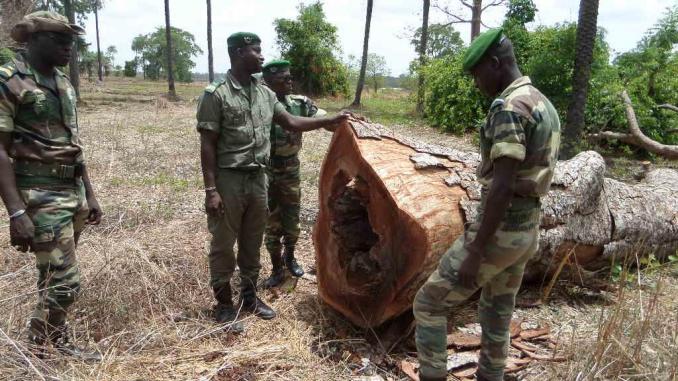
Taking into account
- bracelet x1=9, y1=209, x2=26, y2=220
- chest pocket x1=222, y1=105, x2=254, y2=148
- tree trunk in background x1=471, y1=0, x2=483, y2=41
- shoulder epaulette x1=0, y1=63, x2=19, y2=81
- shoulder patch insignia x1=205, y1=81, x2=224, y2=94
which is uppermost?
tree trunk in background x1=471, y1=0, x2=483, y2=41

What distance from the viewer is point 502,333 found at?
2385 mm

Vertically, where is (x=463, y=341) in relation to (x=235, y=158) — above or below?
below

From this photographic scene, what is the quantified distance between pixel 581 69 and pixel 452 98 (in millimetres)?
5115

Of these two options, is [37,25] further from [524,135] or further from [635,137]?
[635,137]

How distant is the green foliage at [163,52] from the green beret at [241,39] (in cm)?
5333

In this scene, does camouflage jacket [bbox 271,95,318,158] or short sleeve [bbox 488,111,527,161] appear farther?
camouflage jacket [bbox 271,95,318,158]

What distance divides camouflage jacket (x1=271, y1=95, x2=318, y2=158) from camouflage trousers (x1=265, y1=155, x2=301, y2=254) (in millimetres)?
68

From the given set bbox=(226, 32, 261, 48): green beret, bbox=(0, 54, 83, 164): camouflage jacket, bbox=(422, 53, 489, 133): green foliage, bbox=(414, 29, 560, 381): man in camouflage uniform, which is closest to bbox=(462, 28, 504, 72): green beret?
bbox=(414, 29, 560, 381): man in camouflage uniform

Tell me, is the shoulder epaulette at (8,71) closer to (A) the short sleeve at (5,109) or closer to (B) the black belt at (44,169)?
(A) the short sleeve at (5,109)

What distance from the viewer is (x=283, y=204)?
396 cm

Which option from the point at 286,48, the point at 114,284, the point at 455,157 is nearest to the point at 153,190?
the point at 114,284

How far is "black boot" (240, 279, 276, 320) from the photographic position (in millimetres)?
3246

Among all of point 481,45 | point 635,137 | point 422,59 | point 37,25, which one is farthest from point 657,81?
point 37,25

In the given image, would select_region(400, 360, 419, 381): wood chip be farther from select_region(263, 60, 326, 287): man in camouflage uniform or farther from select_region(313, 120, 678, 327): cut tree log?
select_region(263, 60, 326, 287): man in camouflage uniform
